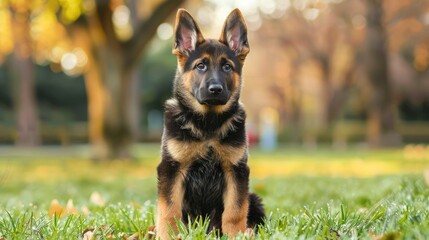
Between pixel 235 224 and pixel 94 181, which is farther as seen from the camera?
pixel 94 181

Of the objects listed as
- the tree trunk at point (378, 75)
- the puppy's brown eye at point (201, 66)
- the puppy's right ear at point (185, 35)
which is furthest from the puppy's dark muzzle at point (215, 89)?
the tree trunk at point (378, 75)

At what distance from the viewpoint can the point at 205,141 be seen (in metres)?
4.58

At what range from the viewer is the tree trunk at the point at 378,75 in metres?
28.8

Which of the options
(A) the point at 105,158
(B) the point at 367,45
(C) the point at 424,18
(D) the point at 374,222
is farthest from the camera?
(C) the point at 424,18

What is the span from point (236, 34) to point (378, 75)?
25.5 m

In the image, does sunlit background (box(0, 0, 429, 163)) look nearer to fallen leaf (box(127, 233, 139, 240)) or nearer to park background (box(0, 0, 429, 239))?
park background (box(0, 0, 429, 239))

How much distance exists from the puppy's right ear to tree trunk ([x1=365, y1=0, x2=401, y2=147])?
82.3 ft

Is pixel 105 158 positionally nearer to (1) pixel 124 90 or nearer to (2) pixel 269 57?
(1) pixel 124 90

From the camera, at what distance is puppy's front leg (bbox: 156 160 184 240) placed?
14.6 ft

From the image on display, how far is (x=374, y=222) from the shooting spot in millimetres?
4434

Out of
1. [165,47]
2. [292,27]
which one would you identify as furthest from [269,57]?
[165,47]

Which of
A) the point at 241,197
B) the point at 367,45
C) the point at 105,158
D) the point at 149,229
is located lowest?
the point at 105,158

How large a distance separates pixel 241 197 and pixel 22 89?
110 ft

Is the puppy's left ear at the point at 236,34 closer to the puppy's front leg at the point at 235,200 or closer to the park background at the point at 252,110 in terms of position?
the puppy's front leg at the point at 235,200
